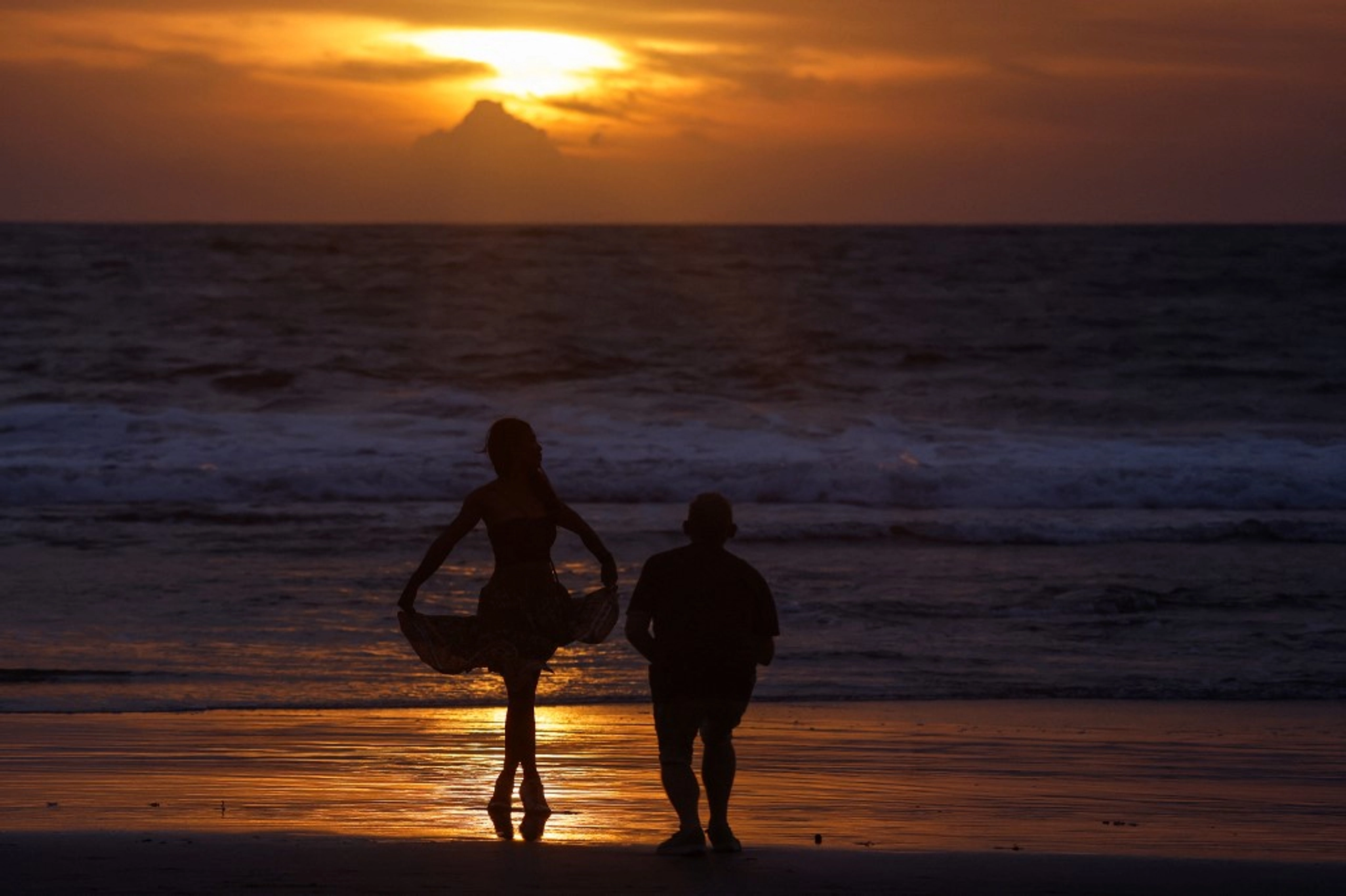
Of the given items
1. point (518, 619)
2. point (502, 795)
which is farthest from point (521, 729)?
point (518, 619)

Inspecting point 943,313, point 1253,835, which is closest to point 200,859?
point 1253,835

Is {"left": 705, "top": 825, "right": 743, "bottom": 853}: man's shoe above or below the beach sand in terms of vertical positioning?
above

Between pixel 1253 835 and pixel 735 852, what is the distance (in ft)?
6.36

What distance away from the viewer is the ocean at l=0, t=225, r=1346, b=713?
426 inches

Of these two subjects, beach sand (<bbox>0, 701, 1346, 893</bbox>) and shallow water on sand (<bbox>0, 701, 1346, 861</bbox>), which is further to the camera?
shallow water on sand (<bbox>0, 701, 1346, 861</bbox>)

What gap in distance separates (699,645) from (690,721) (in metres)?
0.25

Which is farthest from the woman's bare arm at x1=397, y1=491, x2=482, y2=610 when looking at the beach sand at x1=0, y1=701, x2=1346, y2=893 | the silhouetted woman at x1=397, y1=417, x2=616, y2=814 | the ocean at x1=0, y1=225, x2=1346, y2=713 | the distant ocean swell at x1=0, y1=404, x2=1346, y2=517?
the distant ocean swell at x1=0, y1=404, x2=1346, y2=517

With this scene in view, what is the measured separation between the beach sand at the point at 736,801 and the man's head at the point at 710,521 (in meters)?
1.03

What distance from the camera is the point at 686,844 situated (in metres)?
5.61

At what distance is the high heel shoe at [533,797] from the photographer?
6.23 m

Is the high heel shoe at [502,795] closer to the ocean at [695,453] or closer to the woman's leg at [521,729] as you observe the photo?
the woman's leg at [521,729]

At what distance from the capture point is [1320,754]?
8062 millimetres

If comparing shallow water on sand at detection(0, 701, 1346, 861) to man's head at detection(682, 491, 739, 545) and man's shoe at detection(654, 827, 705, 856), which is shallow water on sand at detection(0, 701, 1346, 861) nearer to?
man's shoe at detection(654, 827, 705, 856)

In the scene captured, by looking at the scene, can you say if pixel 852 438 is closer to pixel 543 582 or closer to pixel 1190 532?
pixel 1190 532
